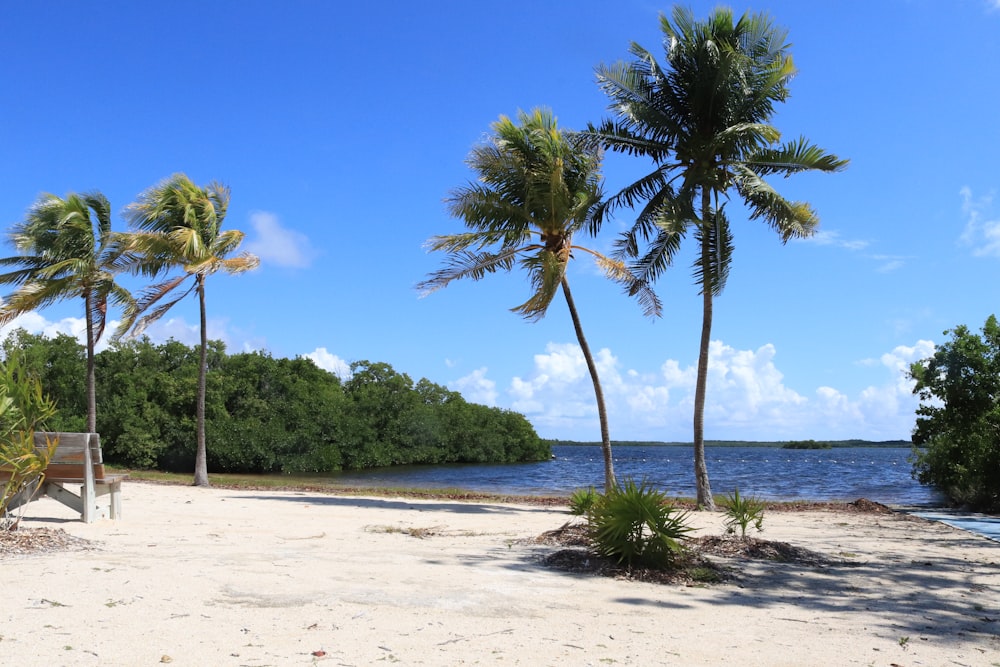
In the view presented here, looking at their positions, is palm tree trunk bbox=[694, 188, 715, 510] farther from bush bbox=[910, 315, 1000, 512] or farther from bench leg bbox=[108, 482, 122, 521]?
bench leg bbox=[108, 482, 122, 521]

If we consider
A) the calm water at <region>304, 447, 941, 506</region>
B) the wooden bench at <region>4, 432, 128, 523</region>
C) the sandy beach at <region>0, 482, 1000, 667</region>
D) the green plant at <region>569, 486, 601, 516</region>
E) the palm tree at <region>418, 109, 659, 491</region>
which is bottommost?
the calm water at <region>304, 447, 941, 506</region>

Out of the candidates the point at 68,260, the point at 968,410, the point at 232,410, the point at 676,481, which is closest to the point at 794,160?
the point at 968,410

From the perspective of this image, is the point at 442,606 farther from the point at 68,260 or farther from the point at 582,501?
the point at 68,260

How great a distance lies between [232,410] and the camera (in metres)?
43.6

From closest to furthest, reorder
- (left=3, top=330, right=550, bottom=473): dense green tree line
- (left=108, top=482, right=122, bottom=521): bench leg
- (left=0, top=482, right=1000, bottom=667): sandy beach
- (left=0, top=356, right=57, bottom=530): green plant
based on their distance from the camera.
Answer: (left=0, top=482, right=1000, bottom=667): sandy beach < (left=0, top=356, right=57, bottom=530): green plant < (left=108, top=482, right=122, bottom=521): bench leg < (left=3, top=330, right=550, bottom=473): dense green tree line

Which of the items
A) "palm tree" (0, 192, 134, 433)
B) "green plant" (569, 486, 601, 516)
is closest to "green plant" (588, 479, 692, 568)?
"green plant" (569, 486, 601, 516)

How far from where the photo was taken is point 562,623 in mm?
5219

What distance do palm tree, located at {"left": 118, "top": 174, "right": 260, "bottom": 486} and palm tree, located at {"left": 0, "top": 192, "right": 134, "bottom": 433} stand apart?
2052 mm

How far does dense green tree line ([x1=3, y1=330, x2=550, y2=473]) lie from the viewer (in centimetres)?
3772

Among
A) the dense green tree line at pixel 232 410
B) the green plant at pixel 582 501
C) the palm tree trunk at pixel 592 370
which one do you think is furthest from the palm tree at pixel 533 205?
the dense green tree line at pixel 232 410

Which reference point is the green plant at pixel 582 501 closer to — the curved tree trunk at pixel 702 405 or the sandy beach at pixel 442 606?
the sandy beach at pixel 442 606

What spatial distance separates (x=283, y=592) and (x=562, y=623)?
7.15 ft

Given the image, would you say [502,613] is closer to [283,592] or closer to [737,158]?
[283,592]

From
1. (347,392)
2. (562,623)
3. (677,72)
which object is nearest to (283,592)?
(562,623)
